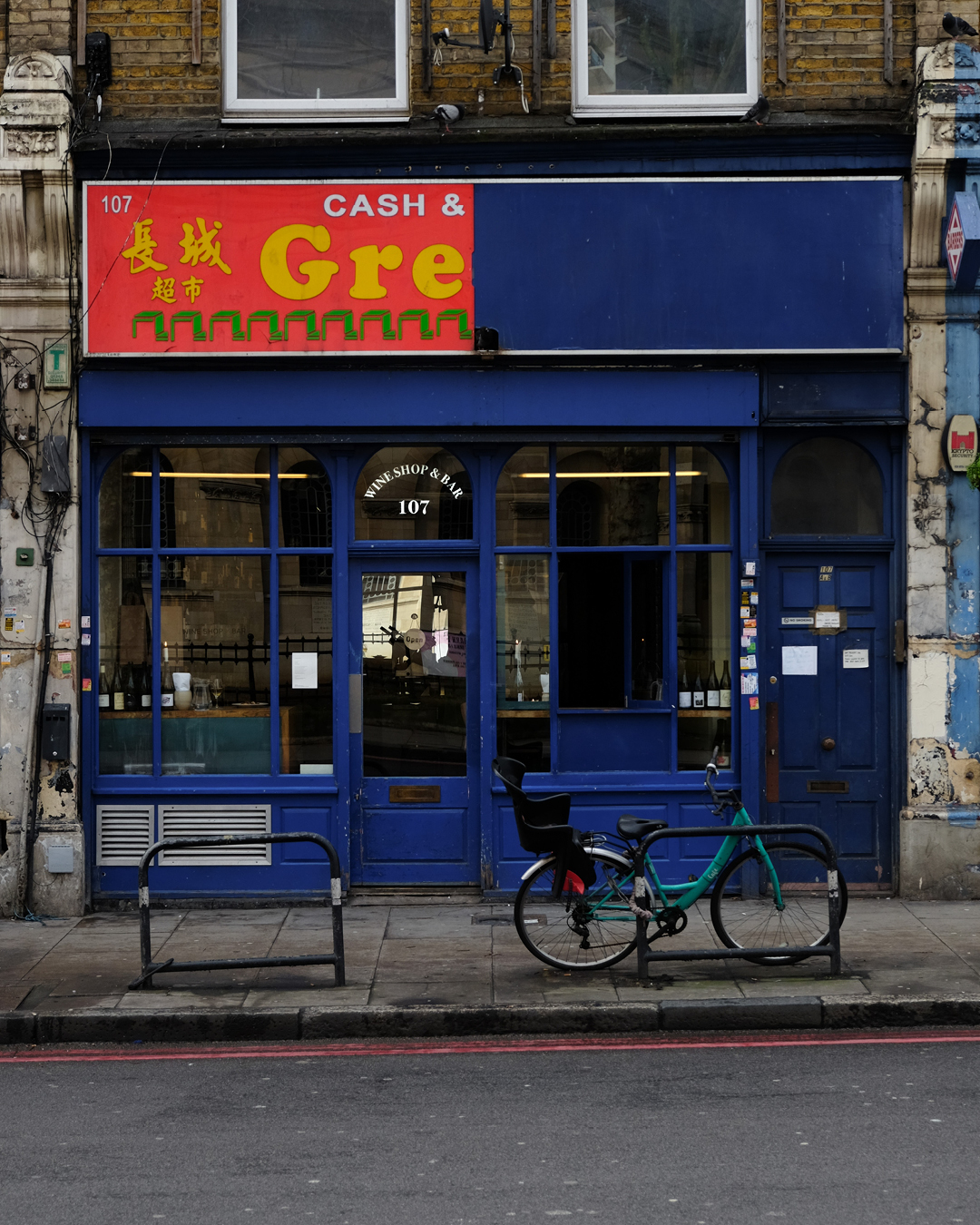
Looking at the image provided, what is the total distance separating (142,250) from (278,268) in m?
1.02

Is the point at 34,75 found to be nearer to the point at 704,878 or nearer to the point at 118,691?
the point at 118,691

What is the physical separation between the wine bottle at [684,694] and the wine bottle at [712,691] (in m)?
0.15

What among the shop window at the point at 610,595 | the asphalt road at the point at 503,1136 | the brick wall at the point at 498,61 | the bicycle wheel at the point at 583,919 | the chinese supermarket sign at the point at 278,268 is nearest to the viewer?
the asphalt road at the point at 503,1136

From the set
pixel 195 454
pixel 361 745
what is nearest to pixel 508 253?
pixel 195 454

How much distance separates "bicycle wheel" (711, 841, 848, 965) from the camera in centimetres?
820

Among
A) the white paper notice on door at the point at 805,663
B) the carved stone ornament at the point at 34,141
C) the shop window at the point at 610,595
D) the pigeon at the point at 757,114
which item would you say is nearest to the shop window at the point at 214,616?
the shop window at the point at 610,595

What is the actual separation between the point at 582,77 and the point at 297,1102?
25.3ft

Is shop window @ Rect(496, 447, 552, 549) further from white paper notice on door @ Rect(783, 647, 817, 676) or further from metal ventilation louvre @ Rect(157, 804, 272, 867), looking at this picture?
metal ventilation louvre @ Rect(157, 804, 272, 867)

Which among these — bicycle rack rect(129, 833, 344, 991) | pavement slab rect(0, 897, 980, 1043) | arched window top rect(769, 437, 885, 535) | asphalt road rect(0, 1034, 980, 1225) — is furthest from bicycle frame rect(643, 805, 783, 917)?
arched window top rect(769, 437, 885, 535)

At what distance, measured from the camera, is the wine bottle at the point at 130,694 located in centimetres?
1045

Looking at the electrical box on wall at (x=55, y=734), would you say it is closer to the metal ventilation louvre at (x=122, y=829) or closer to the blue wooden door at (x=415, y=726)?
the metal ventilation louvre at (x=122, y=829)

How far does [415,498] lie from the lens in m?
10.4

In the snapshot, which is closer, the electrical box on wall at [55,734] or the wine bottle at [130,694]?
the electrical box on wall at [55,734]

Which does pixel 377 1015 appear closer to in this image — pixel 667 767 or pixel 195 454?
pixel 667 767
